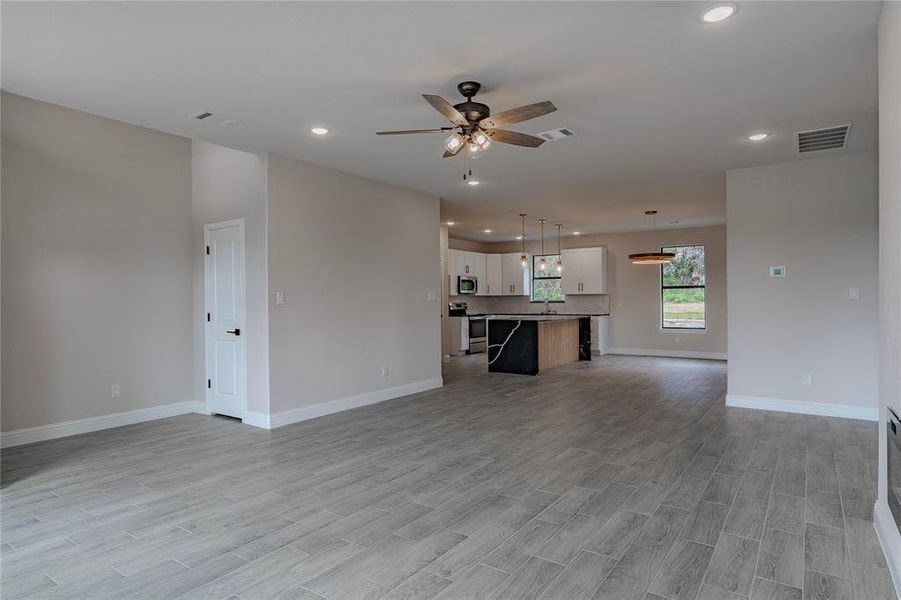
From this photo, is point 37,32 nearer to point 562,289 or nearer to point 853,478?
point 853,478

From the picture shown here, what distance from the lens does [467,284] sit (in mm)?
11719

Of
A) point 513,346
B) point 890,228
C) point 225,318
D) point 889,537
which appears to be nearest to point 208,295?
point 225,318

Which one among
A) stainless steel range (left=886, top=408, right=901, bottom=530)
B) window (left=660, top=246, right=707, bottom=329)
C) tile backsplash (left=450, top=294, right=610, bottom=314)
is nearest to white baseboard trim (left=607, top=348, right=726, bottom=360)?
window (left=660, top=246, right=707, bottom=329)

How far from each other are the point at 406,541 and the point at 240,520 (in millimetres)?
1003

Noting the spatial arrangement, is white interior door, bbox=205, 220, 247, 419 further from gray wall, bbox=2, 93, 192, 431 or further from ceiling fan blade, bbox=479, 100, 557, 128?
ceiling fan blade, bbox=479, 100, 557, 128

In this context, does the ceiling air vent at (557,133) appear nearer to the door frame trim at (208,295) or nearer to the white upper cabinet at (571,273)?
the door frame trim at (208,295)

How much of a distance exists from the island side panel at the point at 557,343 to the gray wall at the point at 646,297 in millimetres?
1707

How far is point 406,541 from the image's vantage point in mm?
2572

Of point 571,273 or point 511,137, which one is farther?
point 571,273

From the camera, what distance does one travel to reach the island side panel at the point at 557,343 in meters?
8.52

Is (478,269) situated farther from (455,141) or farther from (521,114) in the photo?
(521,114)

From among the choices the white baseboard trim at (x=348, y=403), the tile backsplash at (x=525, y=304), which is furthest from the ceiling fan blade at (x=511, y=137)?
the tile backsplash at (x=525, y=304)

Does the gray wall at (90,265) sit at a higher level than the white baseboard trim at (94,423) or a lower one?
higher

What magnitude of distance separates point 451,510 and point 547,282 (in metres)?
9.76
